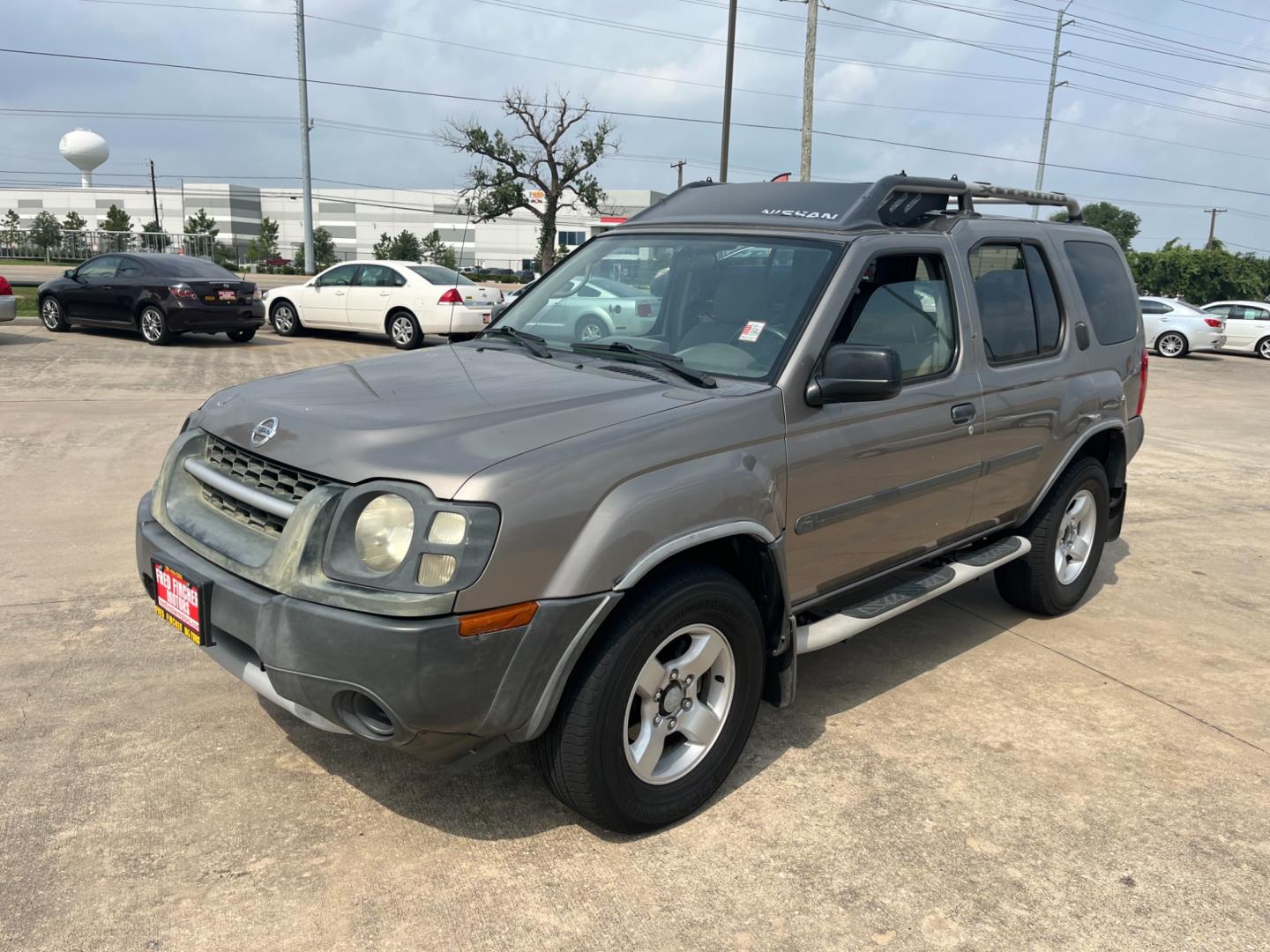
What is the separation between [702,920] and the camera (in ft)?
8.64

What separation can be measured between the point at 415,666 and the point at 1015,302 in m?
3.30

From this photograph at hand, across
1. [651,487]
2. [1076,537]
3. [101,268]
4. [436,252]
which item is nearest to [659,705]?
[651,487]

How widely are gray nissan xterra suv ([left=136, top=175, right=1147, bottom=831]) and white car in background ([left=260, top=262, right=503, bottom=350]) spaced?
38.8ft

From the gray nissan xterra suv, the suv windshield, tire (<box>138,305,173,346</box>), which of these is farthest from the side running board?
tire (<box>138,305,173,346</box>)

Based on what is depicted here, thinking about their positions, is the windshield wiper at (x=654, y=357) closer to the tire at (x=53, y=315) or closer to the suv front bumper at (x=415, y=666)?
the suv front bumper at (x=415, y=666)

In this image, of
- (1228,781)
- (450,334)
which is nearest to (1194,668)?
(1228,781)

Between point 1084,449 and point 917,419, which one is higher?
point 917,419

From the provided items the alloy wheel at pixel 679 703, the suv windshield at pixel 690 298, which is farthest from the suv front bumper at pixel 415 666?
the suv windshield at pixel 690 298

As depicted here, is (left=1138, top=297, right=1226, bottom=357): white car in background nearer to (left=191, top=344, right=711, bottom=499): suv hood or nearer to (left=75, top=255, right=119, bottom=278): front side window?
(left=75, top=255, right=119, bottom=278): front side window

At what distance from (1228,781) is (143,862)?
3.56 meters

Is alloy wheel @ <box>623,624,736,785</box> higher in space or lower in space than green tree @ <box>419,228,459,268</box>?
lower

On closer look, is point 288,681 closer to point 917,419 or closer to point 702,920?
point 702,920

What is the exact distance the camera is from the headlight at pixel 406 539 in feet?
8.05

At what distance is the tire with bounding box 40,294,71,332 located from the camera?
52.0 feet
